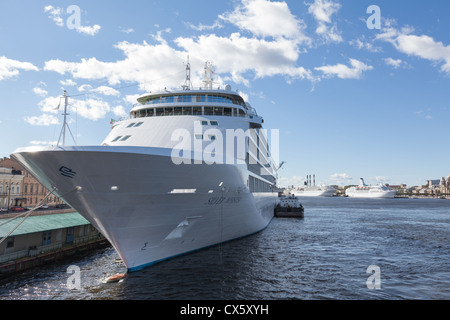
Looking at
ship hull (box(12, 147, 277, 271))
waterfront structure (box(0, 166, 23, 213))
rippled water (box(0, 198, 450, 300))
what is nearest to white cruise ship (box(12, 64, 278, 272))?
ship hull (box(12, 147, 277, 271))

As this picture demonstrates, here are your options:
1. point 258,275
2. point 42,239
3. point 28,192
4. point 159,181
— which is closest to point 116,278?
point 159,181

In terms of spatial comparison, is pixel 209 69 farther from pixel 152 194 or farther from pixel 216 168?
pixel 152 194

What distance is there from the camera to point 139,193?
41.6 feet

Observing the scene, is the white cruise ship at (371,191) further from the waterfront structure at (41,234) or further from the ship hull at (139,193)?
the ship hull at (139,193)

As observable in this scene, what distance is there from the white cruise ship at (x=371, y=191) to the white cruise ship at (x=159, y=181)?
170 metres

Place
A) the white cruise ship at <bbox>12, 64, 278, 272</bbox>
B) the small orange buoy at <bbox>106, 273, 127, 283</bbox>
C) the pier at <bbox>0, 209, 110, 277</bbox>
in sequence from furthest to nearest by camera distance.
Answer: the pier at <bbox>0, 209, 110, 277</bbox>, the small orange buoy at <bbox>106, 273, 127, 283</bbox>, the white cruise ship at <bbox>12, 64, 278, 272</bbox>

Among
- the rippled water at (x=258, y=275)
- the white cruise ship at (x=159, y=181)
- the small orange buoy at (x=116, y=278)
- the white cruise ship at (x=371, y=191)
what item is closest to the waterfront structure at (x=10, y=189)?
the rippled water at (x=258, y=275)

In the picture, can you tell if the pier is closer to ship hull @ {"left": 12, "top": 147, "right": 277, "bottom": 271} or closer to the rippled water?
the rippled water

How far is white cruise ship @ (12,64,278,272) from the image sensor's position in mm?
11648

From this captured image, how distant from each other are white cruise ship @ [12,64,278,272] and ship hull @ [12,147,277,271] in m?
0.04

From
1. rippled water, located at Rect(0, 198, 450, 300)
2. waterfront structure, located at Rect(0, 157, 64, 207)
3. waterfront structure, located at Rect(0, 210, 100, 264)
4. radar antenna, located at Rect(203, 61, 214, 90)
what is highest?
radar antenna, located at Rect(203, 61, 214, 90)

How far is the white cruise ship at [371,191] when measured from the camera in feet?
537

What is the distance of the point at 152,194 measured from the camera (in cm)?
1301

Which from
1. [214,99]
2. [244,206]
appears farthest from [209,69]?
[244,206]
